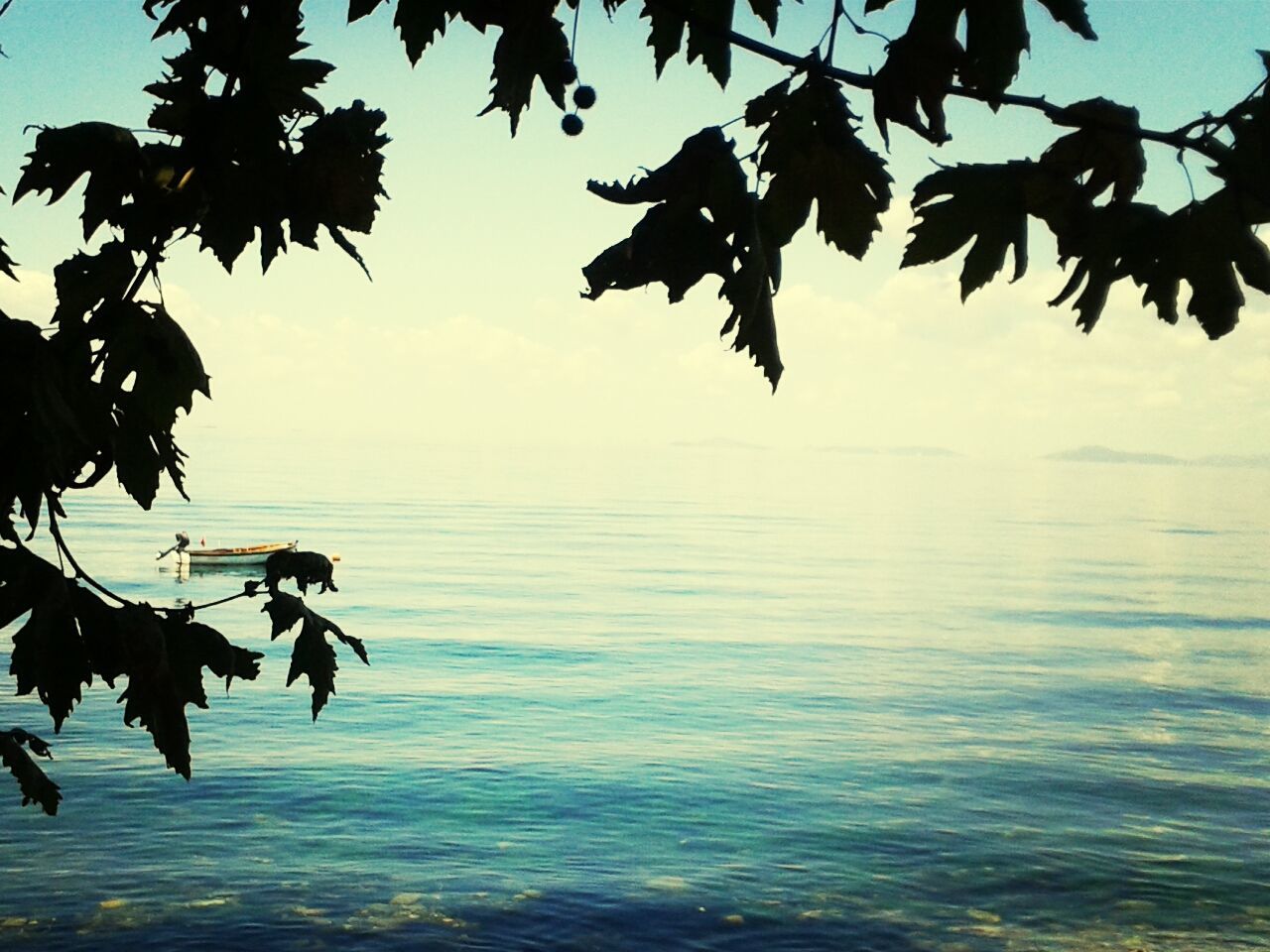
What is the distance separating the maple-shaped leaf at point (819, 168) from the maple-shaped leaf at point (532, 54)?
395 millimetres

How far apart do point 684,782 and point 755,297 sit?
22.0 metres

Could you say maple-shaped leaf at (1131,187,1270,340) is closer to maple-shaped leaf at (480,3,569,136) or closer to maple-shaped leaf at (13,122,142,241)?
maple-shaped leaf at (480,3,569,136)

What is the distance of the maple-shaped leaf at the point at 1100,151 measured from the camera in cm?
154

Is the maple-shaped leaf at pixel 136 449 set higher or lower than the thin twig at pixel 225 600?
higher

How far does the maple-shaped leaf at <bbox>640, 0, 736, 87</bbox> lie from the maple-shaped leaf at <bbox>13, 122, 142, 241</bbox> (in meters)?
0.95

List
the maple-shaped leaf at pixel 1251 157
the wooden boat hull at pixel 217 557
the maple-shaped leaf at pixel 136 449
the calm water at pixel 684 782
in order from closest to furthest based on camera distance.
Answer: the maple-shaped leaf at pixel 1251 157, the maple-shaped leaf at pixel 136 449, the calm water at pixel 684 782, the wooden boat hull at pixel 217 557

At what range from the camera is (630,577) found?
6050 centimetres

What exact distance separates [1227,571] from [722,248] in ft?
260

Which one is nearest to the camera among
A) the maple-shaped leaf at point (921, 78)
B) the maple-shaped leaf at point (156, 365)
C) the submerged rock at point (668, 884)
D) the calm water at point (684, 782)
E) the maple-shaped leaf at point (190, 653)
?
the maple-shaped leaf at point (921, 78)

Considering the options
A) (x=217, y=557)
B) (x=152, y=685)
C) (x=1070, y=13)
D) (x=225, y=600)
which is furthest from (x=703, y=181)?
(x=217, y=557)

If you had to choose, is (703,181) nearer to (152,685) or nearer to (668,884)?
(152,685)

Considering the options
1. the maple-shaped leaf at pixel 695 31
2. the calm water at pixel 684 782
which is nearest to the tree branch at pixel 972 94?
the maple-shaped leaf at pixel 695 31

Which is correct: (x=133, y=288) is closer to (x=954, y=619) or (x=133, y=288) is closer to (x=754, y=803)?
(x=754, y=803)

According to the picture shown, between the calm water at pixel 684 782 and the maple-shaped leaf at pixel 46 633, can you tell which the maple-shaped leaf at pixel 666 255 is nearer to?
the maple-shaped leaf at pixel 46 633
